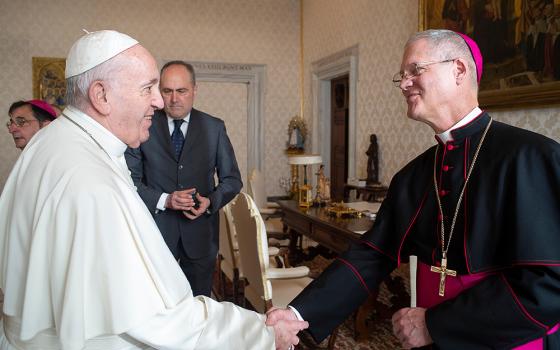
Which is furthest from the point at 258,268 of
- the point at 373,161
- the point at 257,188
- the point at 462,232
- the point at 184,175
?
the point at 257,188

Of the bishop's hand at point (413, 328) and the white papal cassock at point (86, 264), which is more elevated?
the white papal cassock at point (86, 264)

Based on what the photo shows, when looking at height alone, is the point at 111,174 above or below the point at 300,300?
above

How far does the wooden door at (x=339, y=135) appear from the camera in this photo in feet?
25.5

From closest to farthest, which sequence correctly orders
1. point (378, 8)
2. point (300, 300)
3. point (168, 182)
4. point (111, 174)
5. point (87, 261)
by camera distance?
point (87, 261), point (111, 174), point (300, 300), point (168, 182), point (378, 8)

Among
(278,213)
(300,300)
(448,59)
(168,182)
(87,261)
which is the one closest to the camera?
(87,261)

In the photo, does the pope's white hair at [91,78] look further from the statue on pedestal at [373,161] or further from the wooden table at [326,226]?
the statue on pedestal at [373,161]

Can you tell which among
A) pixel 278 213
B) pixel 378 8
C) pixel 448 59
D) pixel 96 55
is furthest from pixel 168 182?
pixel 378 8

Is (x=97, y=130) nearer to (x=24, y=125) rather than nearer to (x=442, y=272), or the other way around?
(x=442, y=272)

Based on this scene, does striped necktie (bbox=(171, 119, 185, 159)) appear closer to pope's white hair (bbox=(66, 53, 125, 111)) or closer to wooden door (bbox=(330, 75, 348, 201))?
pope's white hair (bbox=(66, 53, 125, 111))

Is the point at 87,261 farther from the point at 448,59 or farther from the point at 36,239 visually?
the point at 448,59

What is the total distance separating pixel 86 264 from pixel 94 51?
70 cm

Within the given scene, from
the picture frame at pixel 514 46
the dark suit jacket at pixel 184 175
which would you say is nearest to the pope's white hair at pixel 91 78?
the dark suit jacket at pixel 184 175

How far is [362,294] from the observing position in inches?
82.8

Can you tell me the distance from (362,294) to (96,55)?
1.43m
